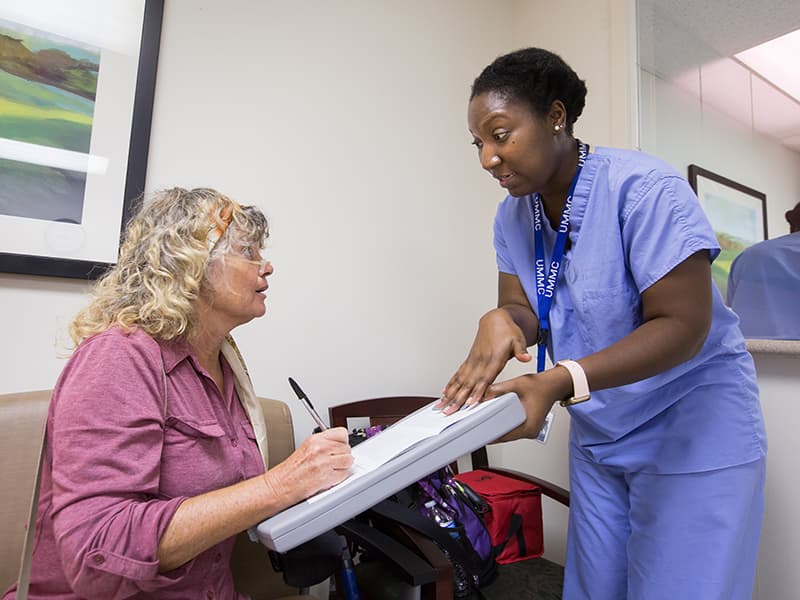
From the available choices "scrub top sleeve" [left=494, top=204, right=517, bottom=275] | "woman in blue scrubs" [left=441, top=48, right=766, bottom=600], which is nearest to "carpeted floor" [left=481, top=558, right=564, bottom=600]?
"woman in blue scrubs" [left=441, top=48, right=766, bottom=600]

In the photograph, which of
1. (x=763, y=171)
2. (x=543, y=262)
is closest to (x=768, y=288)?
(x=763, y=171)

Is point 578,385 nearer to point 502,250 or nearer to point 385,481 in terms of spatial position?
point 385,481

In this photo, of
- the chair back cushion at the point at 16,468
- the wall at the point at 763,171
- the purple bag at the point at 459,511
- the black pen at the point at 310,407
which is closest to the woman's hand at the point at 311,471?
the black pen at the point at 310,407

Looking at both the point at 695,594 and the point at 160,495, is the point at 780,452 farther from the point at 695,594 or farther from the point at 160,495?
the point at 160,495

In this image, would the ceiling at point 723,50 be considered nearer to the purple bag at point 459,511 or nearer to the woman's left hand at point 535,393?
the woman's left hand at point 535,393

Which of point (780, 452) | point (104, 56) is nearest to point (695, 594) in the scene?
point (780, 452)

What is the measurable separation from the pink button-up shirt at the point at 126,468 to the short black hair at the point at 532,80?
78 centimetres

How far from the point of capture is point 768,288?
144cm

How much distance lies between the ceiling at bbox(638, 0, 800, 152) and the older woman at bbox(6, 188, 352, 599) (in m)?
1.53

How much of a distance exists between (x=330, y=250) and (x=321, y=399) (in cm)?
52

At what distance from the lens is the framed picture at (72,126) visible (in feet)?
4.17

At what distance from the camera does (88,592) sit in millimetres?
690

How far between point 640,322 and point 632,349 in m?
0.22

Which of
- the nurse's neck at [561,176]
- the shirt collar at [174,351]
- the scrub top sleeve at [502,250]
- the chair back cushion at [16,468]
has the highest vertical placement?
the nurse's neck at [561,176]
